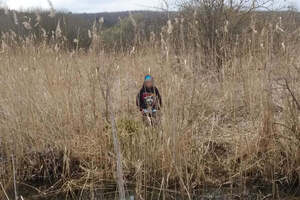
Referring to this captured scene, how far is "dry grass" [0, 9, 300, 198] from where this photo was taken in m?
2.16

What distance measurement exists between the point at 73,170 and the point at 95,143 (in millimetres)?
318

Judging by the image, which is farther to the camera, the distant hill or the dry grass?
the distant hill

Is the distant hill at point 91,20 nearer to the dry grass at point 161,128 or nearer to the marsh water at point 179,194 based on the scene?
the dry grass at point 161,128

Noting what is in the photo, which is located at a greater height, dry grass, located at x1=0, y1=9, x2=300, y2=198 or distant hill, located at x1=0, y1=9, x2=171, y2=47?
distant hill, located at x1=0, y1=9, x2=171, y2=47

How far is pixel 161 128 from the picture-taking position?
7.14ft

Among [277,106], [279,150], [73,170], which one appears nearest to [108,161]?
[73,170]

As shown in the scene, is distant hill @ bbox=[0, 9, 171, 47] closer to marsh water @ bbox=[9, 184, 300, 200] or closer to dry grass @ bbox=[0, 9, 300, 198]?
dry grass @ bbox=[0, 9, 300, 198]

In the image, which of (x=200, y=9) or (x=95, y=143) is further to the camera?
(x=200, y=9)

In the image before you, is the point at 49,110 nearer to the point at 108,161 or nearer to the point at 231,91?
the point at 108,161

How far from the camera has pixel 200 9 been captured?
5.23m

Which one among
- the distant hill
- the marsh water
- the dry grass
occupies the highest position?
the distant hill

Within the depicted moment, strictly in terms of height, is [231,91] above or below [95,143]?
above

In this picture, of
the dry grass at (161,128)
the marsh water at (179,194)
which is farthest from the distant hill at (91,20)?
the marsh water at (179,194)

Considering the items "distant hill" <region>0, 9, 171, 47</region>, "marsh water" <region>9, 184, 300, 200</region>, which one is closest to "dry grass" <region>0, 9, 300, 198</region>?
"marsh water" <region>9, 184, 300, 200</region>
